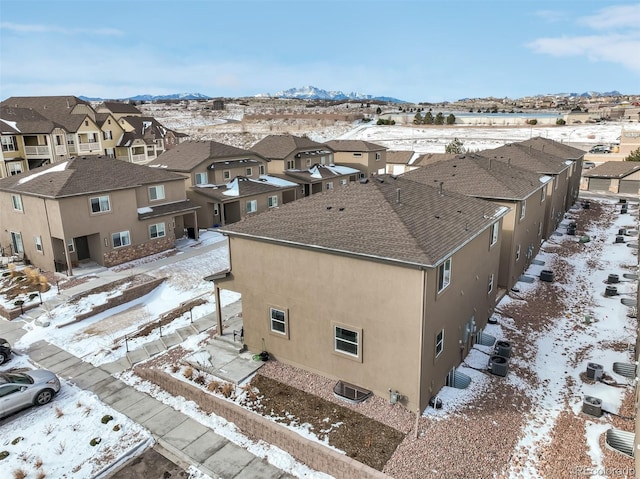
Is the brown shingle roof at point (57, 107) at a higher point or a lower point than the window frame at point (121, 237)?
higher

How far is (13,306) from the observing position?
21891mm

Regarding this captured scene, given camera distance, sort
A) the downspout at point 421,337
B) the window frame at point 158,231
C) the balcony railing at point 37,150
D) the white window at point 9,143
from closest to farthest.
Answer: the downspout at point 421,337, the window frame at point 158,231, the white window at point 9,143, the balcony railing at point 37,150

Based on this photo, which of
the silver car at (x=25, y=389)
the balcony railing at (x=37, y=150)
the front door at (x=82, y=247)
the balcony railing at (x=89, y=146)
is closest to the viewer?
the silver car at (x=25, y=389)

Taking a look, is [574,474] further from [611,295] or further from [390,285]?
[611,295]

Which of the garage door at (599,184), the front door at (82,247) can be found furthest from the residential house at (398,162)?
the front door at (82,247)

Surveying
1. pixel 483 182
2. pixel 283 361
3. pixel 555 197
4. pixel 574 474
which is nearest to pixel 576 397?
pixel 574 474

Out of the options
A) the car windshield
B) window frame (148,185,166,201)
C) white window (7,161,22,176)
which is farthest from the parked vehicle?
white window (7,161,22,176)

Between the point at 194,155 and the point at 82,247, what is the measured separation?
13.8 metres

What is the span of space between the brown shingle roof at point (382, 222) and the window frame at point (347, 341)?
262cm

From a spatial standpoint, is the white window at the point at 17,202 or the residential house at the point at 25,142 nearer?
the white window at the point at 17,202

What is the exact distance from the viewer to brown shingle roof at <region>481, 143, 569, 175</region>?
3086 centimetres

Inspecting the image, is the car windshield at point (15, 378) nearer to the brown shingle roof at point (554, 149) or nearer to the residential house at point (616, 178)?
the brown shingle roof at point (554, 149)

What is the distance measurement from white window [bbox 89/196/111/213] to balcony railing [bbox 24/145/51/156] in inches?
1088

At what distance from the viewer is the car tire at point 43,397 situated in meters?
14.5
